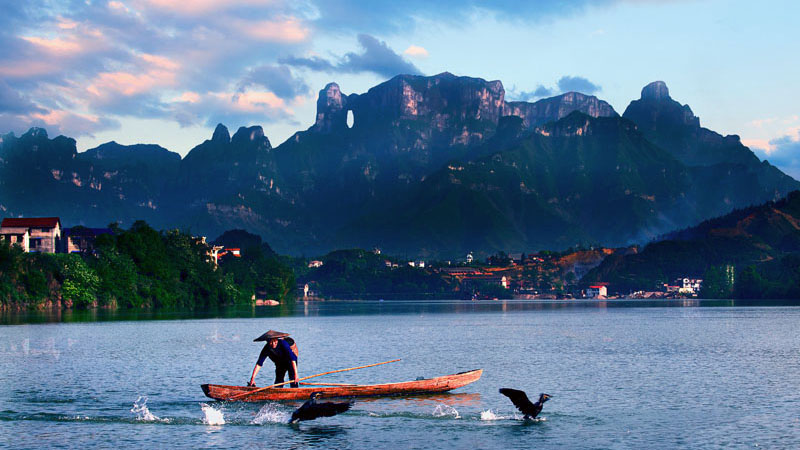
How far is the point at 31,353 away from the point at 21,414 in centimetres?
3249

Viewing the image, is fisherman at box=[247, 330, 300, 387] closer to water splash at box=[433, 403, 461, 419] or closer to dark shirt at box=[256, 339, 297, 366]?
dark shirt at box=[256, 339, 297, 366]

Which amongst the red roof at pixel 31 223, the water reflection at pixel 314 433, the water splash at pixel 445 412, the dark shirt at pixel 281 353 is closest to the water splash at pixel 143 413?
the dark shirt at pixel 281 353

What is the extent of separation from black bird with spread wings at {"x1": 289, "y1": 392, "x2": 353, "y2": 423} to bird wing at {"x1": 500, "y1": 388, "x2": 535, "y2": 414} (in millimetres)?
6675

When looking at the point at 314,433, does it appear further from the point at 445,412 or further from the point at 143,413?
the point at 143,413

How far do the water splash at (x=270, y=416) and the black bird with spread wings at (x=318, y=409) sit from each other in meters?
1.32

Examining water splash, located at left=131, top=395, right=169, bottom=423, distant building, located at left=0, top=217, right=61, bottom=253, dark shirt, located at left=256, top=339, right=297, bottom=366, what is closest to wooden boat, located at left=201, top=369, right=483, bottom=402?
dark shirt, located at left=256, top=339, right=297, bottom=366

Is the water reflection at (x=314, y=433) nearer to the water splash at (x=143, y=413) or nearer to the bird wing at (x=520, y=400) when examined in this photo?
the water splash at (x=143, y=413)

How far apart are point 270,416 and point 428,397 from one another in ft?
29.7

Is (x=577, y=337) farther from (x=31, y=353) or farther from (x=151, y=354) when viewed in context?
(x=31, y=353)

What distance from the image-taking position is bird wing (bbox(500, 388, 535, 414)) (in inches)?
1430

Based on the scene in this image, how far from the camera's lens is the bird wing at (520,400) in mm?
36312

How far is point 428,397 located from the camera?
143 feet

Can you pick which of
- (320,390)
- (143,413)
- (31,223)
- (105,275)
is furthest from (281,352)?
(31,223)

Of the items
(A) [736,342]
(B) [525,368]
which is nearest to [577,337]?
(A) [736,342]
